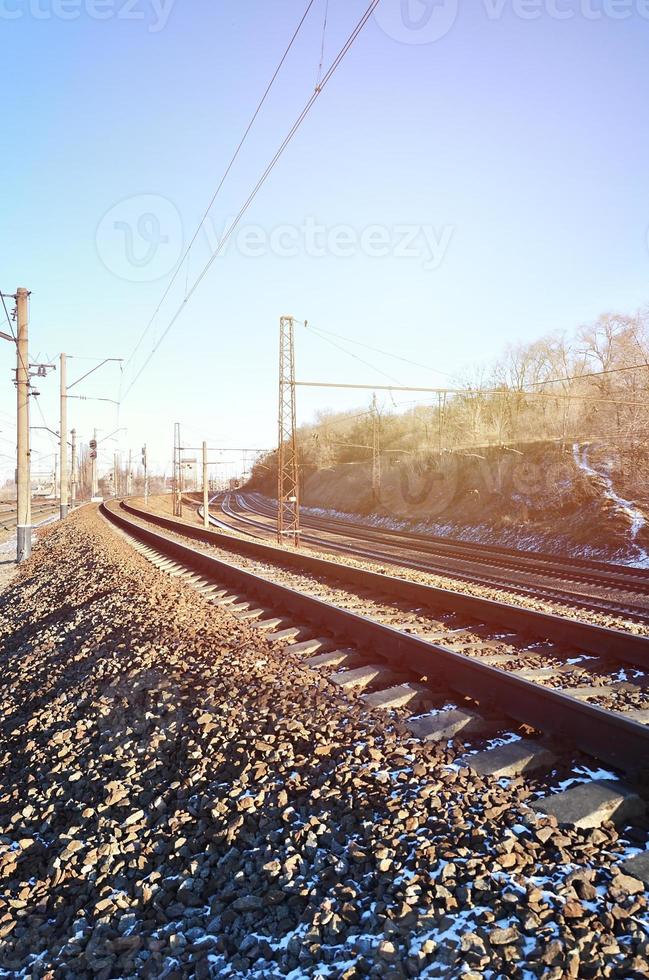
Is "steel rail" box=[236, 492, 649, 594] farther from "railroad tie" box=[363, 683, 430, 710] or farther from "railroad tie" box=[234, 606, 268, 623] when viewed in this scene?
"railroad tie" box=[363, 683, 430, 710]

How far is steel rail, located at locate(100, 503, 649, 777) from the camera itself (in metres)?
3.37

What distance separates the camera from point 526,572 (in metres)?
14.9

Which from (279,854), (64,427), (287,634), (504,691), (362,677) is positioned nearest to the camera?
(279,854)

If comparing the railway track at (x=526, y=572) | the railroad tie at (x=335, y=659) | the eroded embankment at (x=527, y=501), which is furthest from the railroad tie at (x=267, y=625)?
the eroded embankment at (x=527, y=501)

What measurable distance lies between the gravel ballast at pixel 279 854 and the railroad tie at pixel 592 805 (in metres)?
0.09

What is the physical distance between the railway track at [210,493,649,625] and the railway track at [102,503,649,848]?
3.49 metres

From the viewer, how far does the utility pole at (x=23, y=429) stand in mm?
18250

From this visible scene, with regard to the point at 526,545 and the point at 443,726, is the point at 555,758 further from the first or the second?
the point at 526,545

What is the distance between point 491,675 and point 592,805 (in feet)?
4.71

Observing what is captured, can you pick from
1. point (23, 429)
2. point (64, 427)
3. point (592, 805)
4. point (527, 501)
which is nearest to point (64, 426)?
point (64, 427)

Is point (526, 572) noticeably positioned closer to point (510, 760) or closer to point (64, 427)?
point (510, 760)

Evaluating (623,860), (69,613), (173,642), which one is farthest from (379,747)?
(69,613)

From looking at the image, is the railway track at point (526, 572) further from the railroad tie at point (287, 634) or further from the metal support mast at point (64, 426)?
the metal support mast at point (64, 426)

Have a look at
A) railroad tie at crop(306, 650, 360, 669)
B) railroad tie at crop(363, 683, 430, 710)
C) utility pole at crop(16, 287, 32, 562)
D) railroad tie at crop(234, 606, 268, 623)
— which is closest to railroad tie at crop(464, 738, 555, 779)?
railroad tie at crop(363, 683, 430, 710)
